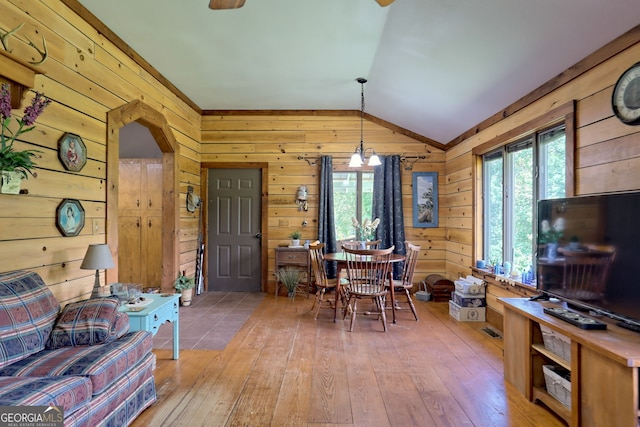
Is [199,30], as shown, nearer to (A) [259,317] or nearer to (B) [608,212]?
(A) [259,317]

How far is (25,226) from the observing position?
222 cm

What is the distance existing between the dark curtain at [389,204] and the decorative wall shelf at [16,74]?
4.22 metres

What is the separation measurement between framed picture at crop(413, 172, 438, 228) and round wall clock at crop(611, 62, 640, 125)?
125 inches

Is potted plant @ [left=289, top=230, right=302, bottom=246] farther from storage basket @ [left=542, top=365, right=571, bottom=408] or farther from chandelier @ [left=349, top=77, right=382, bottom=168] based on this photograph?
storage basket @ [left=542, top=365, right=571, bottom=408]

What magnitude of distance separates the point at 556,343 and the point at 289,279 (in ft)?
11.5

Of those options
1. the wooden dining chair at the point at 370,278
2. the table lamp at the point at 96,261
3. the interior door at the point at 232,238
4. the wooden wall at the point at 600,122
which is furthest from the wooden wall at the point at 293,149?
the table lamp at the point at 96,261

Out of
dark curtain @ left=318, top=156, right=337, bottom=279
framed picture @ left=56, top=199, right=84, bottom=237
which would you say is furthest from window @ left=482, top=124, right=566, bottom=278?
framed picture @ left=56, top=199, right=84, bottom=237

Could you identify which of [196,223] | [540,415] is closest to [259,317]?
[196,223]

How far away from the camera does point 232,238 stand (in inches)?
215

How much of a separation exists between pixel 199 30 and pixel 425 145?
362 centimetres

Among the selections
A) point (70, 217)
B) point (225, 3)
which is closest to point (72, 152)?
point (70, 217)

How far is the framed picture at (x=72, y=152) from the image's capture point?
2510 millimetres

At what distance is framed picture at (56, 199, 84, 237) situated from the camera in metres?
2.48

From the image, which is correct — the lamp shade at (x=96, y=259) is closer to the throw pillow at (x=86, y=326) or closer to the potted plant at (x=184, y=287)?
the throw pillow at (x=86, y=326)
